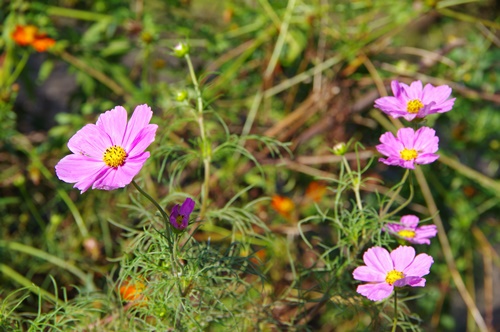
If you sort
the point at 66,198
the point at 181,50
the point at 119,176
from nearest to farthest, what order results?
1. the point at 119,176
2. the point at 181,50
3. the point at 66,198

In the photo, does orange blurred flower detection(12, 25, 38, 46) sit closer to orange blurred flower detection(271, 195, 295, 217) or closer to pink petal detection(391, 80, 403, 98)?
orange blurred flower detection(271, 195, 295, 217)

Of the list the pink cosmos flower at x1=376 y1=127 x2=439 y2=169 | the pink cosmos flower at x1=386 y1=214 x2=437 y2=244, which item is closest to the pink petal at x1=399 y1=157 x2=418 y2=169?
the pink cosmos flower at x1=376 y1=127 x2=439 y2=169

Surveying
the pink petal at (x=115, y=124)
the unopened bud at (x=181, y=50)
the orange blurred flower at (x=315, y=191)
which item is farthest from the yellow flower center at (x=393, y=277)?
the orange blurred flower at (x=315, y=191)

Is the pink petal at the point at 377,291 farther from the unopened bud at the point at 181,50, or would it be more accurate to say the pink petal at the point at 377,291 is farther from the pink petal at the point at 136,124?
the unopened bud at the point at 181,50

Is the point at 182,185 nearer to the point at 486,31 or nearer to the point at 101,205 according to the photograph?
the point at 101,205

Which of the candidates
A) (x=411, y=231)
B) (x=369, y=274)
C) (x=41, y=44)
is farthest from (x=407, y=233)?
(x=41, y=44)

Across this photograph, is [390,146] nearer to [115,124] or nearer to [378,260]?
[378,260]

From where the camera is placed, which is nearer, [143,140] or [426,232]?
[143,140]
